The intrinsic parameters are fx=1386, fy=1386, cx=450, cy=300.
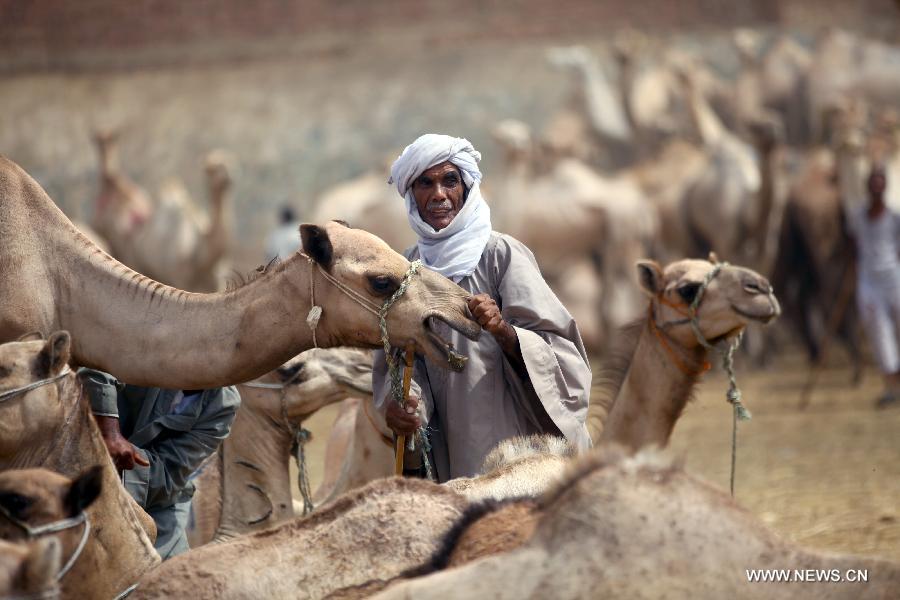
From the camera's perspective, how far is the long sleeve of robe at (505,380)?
4.84 metres

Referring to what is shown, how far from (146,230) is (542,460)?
51.1 feet

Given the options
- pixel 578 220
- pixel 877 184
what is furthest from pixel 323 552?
pixel 578 220

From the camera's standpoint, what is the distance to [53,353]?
3.72 meters

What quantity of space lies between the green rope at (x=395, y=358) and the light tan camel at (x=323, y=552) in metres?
0.74

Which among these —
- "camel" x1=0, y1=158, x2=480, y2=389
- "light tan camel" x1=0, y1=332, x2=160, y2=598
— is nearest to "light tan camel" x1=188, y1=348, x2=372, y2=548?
"camel" x1=0, y1=158, x2=480, y2=389

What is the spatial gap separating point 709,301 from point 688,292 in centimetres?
11

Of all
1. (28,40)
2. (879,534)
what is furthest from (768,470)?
(28,40)

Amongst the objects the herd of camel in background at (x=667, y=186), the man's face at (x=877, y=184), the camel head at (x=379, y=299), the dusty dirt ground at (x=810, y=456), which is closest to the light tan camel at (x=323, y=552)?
the camel head at (x=379, y=299)

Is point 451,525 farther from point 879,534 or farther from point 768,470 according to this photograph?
point 768,470

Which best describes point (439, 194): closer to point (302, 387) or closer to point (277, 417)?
point (302, 387)

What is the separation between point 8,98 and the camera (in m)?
25.1

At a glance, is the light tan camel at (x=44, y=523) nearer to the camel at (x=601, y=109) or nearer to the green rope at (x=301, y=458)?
the green rope at (x=301, y=458)

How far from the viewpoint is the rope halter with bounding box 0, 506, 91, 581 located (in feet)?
10.5

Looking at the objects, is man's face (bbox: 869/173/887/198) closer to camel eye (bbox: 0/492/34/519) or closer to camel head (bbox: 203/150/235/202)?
camel head (bbox: 203/150/235/202)
